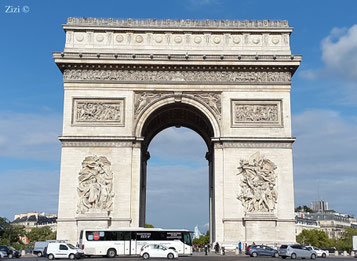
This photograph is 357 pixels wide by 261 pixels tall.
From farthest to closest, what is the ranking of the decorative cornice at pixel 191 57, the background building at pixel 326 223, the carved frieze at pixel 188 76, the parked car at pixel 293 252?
the background building at pixel 326 223
the carved frieze at pixel 188 76
the decorative cornice at pixel 191 57
the parked car at pixel 293 252

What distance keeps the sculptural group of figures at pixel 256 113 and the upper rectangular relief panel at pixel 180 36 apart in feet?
12.4

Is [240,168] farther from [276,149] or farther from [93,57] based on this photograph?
[93,57]

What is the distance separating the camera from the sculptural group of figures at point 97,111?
101 ft

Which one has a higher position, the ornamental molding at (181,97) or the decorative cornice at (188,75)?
the decorative cornice at (188,75)

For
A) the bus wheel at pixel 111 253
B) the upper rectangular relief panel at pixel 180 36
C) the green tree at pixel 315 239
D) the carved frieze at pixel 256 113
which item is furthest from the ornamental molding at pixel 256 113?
the green tree at pixel 315 239

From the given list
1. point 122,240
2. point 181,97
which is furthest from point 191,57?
point 122,240

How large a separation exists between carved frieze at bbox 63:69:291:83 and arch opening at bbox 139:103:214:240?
189cm

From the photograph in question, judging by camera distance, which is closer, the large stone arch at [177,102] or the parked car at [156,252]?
the parked car at [156,252]

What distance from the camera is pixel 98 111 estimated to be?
101 ft

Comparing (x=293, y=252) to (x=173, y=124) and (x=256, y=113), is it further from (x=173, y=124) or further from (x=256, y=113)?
(x=173, y=124)

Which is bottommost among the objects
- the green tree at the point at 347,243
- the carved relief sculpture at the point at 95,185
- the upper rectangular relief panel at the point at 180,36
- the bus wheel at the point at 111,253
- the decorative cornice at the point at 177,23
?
the green tree at the point at 347,243

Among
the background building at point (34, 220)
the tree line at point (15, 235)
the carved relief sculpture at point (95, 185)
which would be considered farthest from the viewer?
the background building at point (34, 220)

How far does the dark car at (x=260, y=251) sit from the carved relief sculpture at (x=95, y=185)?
8.91m

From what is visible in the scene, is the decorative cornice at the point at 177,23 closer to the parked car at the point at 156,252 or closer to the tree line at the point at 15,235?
the parked car at the point at 156,252
